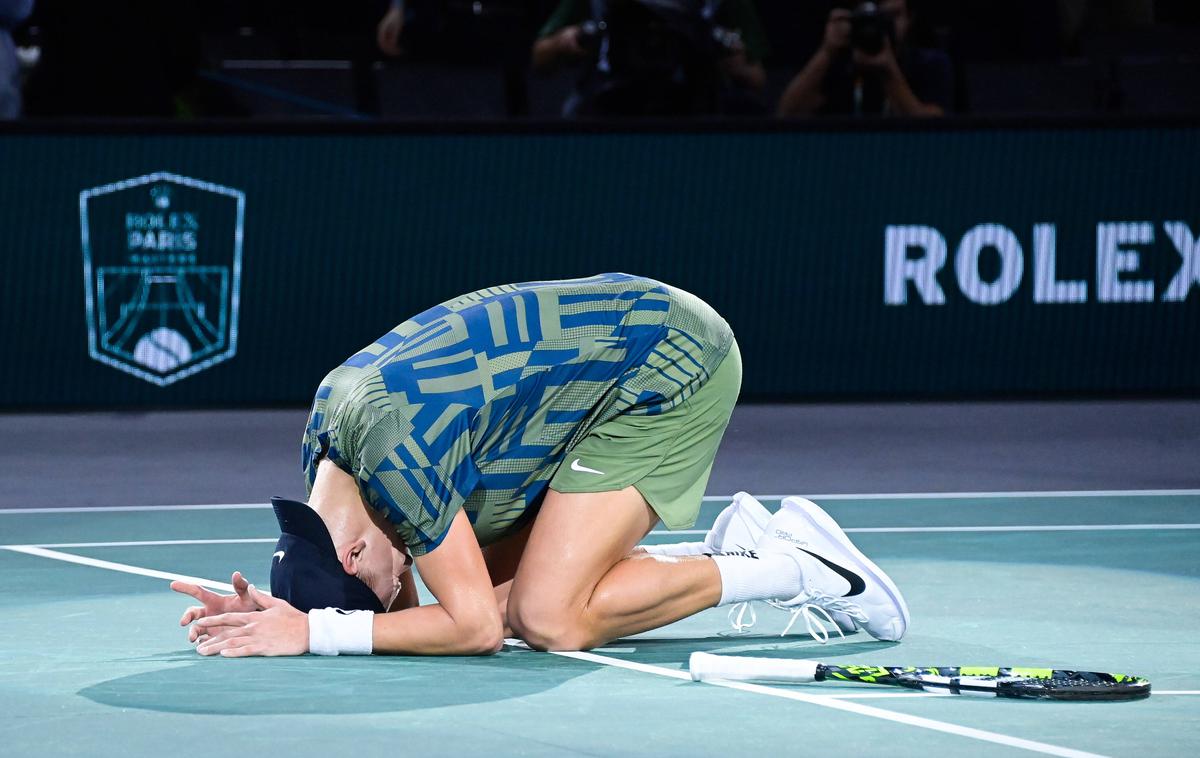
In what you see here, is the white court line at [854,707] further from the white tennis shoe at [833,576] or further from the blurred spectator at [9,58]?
the blurred spectator at [9,58]

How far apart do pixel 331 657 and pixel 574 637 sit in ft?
1.94

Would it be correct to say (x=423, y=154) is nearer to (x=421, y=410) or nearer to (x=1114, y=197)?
(x=1114, y=197)

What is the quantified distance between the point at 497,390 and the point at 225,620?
0.85 metres

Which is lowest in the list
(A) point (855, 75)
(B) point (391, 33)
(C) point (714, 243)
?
(C) point (714, 243)

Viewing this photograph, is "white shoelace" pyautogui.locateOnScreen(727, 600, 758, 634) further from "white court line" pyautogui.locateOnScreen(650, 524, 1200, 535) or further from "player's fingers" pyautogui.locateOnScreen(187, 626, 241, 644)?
Result: "white court line" pyautogui.locateOnScreen(650, 524, 1200, 535)

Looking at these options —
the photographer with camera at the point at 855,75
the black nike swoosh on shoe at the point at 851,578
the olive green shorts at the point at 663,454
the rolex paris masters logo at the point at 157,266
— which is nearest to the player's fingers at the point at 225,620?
the olive green shorts at the point at 663,454

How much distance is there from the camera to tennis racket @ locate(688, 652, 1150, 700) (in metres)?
4.31

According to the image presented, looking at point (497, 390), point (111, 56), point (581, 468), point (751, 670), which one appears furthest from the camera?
point (111, 56)

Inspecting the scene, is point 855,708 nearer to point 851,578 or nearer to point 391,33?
point 851,578

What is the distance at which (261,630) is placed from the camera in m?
4.72

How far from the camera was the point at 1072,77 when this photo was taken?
1210cm

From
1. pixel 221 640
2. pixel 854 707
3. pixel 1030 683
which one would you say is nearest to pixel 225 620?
pixel 221 640

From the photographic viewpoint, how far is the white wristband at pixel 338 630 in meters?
4.72

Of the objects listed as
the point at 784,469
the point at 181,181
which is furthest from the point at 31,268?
the point at 784,469
